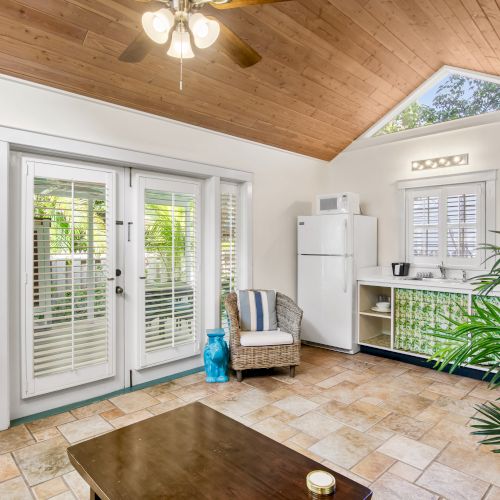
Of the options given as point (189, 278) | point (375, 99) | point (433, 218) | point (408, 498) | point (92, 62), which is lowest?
point (408, 498)

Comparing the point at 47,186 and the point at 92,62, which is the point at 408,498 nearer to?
the point at 47,186

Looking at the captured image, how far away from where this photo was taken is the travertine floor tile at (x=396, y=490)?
80.4 inches

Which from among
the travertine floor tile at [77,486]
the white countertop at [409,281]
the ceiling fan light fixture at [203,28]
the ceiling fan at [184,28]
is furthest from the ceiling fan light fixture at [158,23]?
the white countertop at [409,281]

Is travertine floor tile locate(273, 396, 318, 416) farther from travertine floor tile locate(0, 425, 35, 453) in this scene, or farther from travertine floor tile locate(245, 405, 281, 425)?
travertine floor tile locate(0, 425, 35, 453)

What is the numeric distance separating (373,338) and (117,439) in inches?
145

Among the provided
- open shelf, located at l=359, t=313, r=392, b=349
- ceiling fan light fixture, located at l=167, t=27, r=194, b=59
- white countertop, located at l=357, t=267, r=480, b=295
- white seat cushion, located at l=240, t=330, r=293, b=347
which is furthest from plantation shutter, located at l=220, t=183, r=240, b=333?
ceiling fan light fixture, located at l=167, t=27, r=194, b=59

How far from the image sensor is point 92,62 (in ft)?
9.34

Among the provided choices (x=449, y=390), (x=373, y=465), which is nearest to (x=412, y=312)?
(x=449, y=390)

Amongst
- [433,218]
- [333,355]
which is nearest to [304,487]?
[333,355]

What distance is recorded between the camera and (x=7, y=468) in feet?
7.57

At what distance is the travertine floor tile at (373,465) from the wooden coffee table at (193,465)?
0.83 metres

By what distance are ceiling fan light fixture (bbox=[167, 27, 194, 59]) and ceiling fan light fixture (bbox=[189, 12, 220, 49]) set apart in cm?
5

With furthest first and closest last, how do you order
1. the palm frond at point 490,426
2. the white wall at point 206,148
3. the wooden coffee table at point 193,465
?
the white wall at point 206,148
the wooden coffee table at point 193,465
the palm frond at point 490,426

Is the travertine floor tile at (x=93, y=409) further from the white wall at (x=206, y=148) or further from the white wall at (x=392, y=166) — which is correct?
the white wall at (x=392, y=166)
